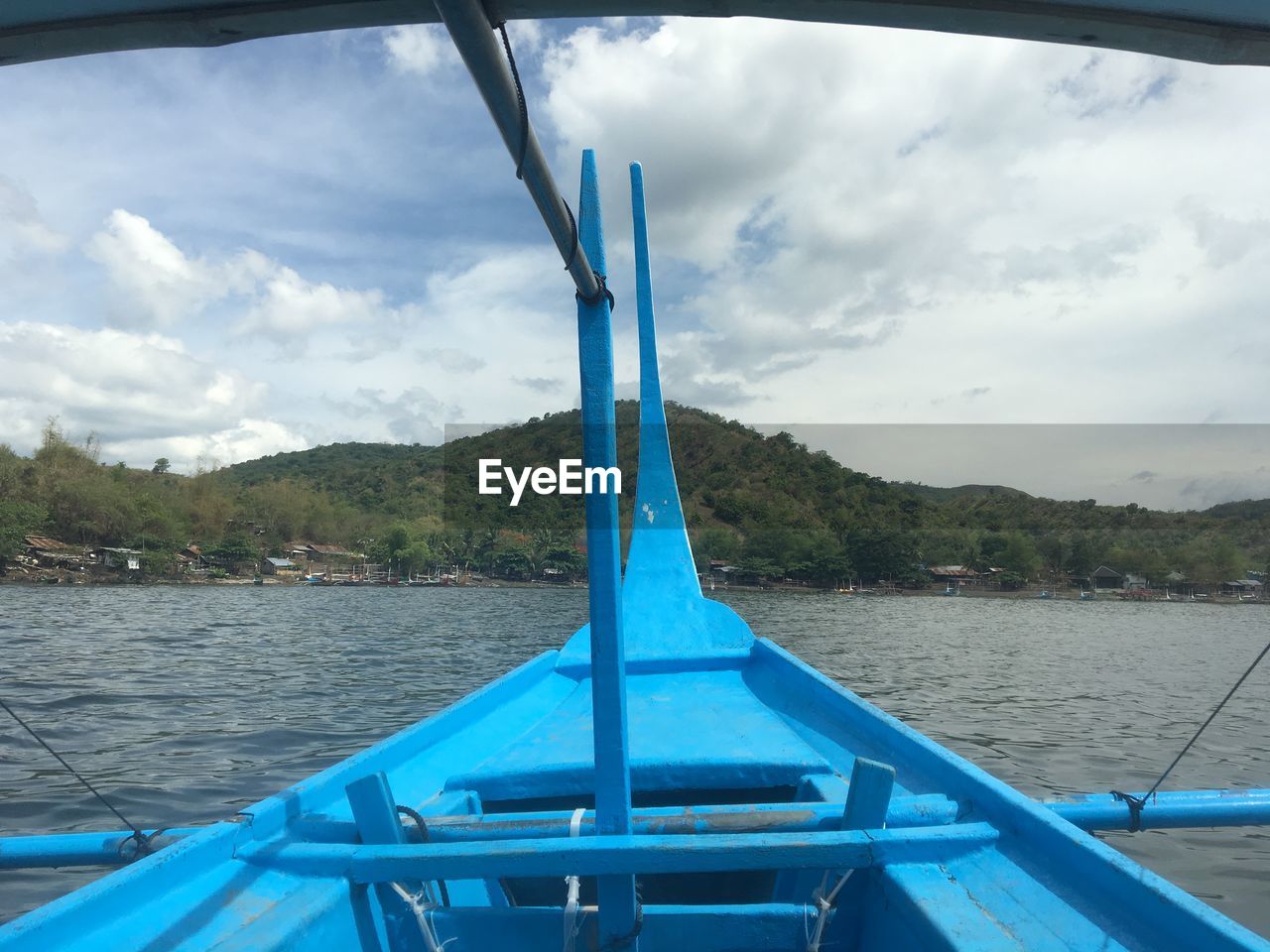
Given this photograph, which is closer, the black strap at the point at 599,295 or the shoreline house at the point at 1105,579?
the black strap at the point at 599,295

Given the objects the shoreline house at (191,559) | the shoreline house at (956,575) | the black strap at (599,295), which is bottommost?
the shoreline house at (956,575)

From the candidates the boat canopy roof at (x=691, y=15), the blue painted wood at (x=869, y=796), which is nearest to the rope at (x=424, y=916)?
the blue painted wood at (x=869, y=796)

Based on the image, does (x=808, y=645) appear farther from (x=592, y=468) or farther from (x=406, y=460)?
(x=406, y=460)

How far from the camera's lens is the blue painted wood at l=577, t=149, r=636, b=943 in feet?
6.16

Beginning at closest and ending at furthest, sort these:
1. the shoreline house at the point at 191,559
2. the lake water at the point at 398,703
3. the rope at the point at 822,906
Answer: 1. the rope at the point at 822,906
2. the lake water at the point at 398,703
3. the shoreline house at the point at 191,559

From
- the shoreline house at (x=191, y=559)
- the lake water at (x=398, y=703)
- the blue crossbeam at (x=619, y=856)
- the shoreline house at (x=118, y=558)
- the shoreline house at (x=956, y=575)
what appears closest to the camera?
the blue crossbeam at (x=619, y=856)

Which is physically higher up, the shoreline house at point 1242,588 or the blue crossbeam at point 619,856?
the blue crossbeam at point 619,856

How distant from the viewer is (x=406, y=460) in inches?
3809

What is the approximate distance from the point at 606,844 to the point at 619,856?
4cm

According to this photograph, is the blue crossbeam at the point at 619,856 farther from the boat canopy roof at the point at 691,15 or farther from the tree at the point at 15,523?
the tree at the point at 15,523

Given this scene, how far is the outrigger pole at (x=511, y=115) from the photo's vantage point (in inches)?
38.2

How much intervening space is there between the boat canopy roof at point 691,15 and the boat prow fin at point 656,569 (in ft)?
16.0

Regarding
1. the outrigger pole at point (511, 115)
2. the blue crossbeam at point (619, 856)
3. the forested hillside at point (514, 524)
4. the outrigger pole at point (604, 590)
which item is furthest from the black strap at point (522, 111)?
the forested hillside at point (514, 524)

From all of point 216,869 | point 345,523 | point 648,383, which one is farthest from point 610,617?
point 345,523
